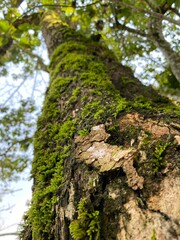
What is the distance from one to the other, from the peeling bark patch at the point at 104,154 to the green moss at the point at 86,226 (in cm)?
20

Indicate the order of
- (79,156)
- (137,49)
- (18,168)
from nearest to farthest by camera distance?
(79,156)
(137,49)
(18,168)

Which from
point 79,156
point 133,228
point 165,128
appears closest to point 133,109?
point 165,128

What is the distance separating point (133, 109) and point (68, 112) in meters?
0.56

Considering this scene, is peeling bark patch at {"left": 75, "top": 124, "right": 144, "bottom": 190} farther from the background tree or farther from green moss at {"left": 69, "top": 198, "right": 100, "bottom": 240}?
green moss at {"left": 69, "top": 198, "right": 100, "bottom": 240}

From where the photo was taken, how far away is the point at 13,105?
7.79 meters

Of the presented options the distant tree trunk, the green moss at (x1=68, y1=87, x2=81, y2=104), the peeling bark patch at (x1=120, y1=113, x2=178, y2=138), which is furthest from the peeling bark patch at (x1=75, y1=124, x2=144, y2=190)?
the green moss at (x1=68, y1=87, x2=81, y2=104)

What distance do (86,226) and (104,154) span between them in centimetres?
38

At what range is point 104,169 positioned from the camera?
3.85 feet

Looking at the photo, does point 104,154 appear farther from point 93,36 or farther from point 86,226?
point 93,36

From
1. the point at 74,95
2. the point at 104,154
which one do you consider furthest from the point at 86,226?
the point at 74,95

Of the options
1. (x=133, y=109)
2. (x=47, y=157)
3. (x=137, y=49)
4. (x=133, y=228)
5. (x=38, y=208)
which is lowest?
(x=133, y=228)

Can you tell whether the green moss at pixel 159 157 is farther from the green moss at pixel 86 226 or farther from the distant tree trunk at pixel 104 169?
the green moss at pixel 86 226

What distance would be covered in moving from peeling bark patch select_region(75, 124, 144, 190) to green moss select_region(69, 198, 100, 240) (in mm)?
196

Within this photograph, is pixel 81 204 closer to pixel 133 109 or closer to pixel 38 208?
pixel 38 208
